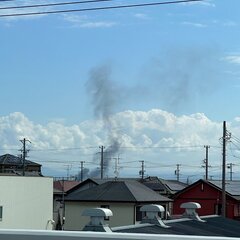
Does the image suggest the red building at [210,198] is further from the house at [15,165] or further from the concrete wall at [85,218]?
the house at [15,165]

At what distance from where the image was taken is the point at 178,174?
124 metres

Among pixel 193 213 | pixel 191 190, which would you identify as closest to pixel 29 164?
pixel 191 190

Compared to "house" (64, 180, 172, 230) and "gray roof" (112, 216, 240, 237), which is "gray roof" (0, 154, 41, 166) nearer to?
"house" (64, 180, 172, 230)

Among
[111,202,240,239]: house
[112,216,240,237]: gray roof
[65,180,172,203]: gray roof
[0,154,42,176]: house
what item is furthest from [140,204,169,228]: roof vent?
[0,154,42,176]: house

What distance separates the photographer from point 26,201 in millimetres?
45438

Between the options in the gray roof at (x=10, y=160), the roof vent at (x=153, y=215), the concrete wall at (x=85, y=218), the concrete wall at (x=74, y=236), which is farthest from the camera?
the gray roof at (x=10, y=160)

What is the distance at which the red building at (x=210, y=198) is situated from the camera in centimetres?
5700

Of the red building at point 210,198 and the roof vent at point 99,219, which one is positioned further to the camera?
the red building at point 210,198

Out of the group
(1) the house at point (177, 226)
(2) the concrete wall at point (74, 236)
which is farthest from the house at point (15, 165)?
(2) the concrete wall at point (74, 236)

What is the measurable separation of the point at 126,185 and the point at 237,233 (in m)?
33.4

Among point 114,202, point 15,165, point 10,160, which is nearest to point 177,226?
point 114,202

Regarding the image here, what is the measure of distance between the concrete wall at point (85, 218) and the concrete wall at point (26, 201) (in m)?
2.23

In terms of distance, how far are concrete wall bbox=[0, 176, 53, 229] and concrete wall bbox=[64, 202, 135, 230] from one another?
223cm

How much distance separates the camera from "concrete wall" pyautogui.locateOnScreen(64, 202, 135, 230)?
46969 mm
